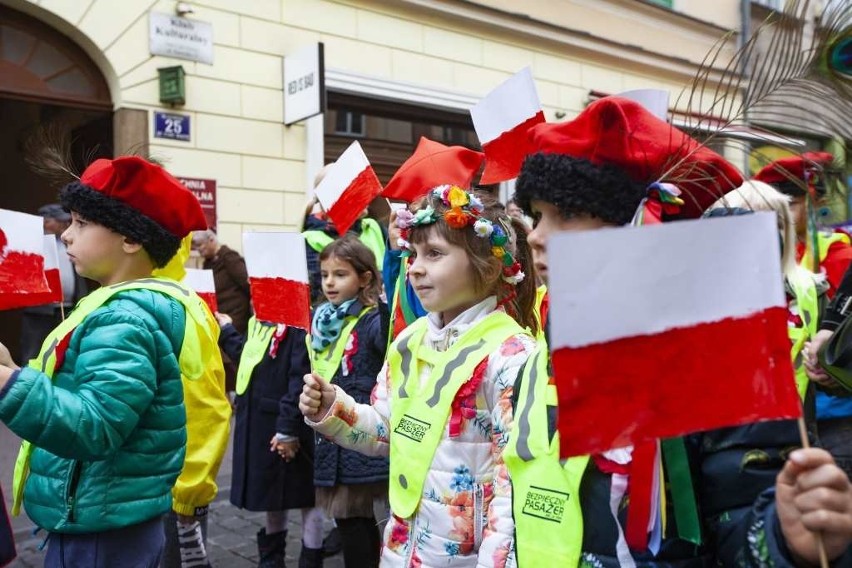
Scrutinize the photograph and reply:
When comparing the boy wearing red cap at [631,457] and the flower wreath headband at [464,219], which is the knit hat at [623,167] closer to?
the boy wearing red cap at [631,457]

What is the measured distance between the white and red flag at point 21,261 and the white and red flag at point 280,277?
0.66 m

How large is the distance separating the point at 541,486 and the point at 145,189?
1570 mm

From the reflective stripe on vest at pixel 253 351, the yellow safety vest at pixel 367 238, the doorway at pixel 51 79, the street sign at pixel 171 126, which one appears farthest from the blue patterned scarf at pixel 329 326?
the street sign at pixel 171 126

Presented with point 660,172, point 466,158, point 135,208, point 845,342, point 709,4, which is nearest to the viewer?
point 660,172

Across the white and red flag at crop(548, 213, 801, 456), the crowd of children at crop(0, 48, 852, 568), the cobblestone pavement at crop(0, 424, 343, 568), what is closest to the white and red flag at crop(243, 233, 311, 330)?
the crowd of children at crop(0, 48, 852, 568)

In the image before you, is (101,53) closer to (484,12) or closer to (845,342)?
(484,12)

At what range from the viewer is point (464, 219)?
7.26 ft

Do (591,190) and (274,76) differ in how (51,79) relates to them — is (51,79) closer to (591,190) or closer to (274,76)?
(274,76)

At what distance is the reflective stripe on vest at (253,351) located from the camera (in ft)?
12.3

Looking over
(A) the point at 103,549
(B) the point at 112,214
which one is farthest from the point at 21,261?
(A) the point at 103,549

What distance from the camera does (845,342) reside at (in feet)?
5.13

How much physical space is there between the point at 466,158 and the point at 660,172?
169 centimetres

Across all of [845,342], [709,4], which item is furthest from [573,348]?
[709,4]

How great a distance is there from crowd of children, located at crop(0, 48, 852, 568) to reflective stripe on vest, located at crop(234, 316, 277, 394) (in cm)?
40
